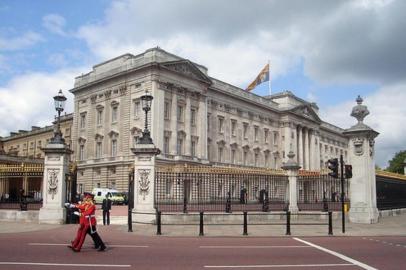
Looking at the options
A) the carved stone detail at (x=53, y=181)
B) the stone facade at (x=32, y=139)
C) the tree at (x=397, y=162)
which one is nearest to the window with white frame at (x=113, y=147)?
the stone facade at (x=32, y=139)

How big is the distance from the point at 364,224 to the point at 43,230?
562 inches

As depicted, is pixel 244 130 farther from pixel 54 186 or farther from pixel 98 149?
pixel 54 186

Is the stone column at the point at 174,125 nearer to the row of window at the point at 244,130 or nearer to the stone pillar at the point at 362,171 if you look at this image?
the row of window at the point at 244,130

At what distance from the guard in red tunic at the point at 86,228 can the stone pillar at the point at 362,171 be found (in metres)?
14.8

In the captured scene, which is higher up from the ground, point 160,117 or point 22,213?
point 160,117

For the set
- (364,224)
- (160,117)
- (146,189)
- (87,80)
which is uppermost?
(87,80)

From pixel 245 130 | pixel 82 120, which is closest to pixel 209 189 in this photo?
pixel 82 120

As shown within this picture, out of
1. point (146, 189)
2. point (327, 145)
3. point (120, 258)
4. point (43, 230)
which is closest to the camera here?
point (120, 258)

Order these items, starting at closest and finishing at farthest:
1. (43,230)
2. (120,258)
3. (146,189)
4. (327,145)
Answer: (120,258), (43,230), (146,189), (327,145)

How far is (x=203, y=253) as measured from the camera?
1196 centimetres

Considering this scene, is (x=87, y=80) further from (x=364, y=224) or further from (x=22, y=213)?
(x=364, y=224)

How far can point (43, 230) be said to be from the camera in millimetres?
18172

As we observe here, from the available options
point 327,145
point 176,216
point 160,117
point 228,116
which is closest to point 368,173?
point 176,216

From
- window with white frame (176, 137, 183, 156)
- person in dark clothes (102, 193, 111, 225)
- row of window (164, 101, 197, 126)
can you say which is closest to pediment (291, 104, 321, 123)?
row of window (164, 101, 197, 126)
